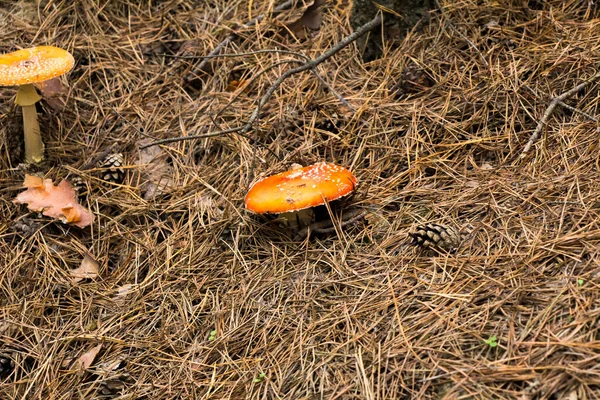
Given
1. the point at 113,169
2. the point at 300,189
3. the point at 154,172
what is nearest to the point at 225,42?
the point at 154,172

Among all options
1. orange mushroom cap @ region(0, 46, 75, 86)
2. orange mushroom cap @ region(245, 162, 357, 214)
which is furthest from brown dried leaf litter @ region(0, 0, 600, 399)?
orange mushroom cap @ region(0, 46, 75, 86)

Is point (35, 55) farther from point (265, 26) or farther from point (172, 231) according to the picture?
point (265, 26)

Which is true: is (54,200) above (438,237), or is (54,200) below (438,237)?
below

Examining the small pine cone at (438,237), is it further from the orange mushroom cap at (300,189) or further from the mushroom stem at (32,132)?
the mushroom stem at (32,132)

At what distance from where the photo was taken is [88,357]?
2828mm

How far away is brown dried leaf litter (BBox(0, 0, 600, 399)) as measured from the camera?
2340mm

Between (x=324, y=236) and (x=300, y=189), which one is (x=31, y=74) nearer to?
(x=300, y=189)

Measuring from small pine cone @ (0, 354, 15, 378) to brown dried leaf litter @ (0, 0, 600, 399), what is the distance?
0.04m

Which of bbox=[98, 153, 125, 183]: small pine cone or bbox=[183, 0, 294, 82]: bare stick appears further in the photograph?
bbox=[183, 0, 294, 82]: bare stick

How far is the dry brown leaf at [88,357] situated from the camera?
9.19 feet

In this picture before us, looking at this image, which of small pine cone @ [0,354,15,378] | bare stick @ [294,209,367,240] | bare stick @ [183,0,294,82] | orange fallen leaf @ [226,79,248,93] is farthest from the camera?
bare stick @ [183,0,294,82]

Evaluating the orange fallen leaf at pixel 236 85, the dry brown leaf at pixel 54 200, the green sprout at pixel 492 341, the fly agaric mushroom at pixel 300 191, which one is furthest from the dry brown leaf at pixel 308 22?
the green sprout at pixel 492 341

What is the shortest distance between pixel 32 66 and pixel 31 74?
68 mm

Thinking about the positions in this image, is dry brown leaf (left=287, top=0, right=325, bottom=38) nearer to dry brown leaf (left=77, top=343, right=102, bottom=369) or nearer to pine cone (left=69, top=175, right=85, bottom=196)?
pine cone (left=69, top=175, right=85, bottom=196)
